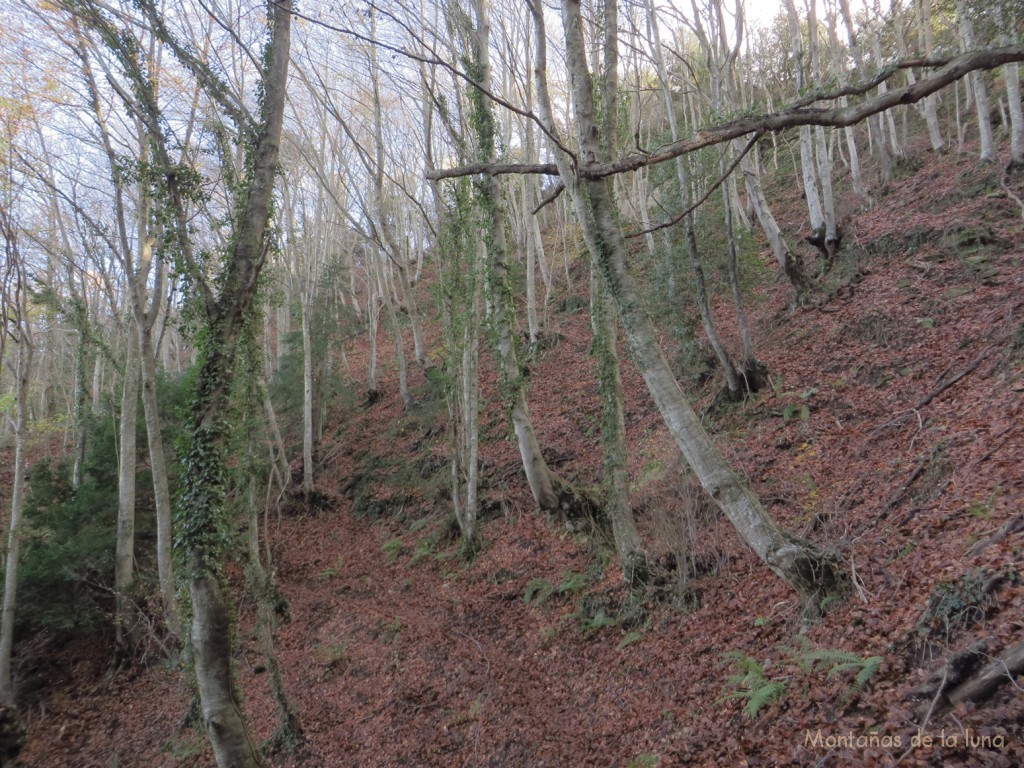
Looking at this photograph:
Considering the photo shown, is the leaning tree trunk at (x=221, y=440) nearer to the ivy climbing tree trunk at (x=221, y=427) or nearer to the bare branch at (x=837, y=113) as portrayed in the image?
the ivy climbing tree trunk at (x=221, y=427)

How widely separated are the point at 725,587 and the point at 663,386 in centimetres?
296

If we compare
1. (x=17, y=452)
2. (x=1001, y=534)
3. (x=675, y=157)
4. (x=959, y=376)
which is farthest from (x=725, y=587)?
(x=17, y=452)

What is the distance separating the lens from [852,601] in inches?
176

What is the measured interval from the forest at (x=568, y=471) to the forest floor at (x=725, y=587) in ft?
0.15

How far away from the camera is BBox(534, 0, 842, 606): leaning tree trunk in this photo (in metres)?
4.59

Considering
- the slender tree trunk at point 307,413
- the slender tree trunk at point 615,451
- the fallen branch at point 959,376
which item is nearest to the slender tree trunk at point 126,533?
the slender tree trunk at point 307,413

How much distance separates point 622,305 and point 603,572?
4783 millimetres

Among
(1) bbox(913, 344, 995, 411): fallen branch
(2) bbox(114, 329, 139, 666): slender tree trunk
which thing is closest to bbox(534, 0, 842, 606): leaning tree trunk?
(1) bbox(913, 344, 995, 411): fallen branch

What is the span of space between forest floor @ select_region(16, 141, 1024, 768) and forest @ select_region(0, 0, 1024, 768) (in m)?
0.05

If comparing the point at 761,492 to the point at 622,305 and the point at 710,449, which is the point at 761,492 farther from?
the point at 622,305

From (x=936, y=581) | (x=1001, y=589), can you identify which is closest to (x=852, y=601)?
(x=936, y=581)

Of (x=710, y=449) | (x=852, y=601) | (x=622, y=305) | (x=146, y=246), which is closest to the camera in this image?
(x=852, y=601)

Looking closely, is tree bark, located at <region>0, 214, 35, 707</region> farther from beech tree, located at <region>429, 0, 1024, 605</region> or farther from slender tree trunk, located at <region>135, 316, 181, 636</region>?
beech tree, located at <region>429, 0, 1024, 605</region>

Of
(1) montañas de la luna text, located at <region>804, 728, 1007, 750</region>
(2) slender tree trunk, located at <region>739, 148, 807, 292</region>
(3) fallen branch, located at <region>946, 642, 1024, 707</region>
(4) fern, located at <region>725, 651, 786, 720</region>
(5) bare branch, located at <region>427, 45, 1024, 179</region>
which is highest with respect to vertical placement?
(2) slender tree trunk, located at <region>739, 148, 807, 292</region>
